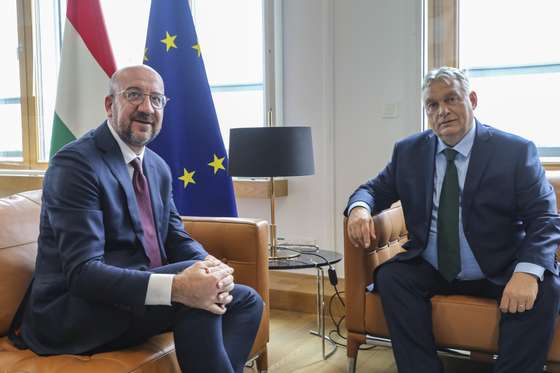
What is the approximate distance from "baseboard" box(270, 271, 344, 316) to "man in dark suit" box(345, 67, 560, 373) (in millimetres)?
949

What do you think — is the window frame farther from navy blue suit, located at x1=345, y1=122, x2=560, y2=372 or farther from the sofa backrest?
navy blue suit, located at x1=345, y1=122, x2=560, y2=372

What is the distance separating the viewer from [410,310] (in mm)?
1868

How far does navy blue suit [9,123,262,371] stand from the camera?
140 centimetres

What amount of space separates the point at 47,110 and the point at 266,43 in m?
1.98

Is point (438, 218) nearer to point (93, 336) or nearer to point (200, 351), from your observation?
point (200, 351)

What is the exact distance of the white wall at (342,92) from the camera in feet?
9.46

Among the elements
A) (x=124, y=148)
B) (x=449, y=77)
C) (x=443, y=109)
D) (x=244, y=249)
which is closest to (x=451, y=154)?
(x=443, y=109)

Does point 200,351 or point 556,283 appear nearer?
point 200,351

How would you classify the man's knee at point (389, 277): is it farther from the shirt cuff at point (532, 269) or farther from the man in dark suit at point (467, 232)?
the shirt cuff at point (532, 269)

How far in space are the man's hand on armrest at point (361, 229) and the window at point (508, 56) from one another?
1.25 m

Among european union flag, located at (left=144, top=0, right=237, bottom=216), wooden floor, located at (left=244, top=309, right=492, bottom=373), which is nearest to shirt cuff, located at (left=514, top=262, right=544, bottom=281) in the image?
wooden floor, located at (left=244, top=309, right=492, bottom=373)

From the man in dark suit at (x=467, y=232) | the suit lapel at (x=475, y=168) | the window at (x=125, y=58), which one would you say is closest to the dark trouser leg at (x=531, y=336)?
the man in dark suit at (x=467, y=232)

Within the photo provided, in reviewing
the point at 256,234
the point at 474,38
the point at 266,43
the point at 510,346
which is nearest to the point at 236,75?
the point at 266,43

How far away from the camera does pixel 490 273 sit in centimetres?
188
